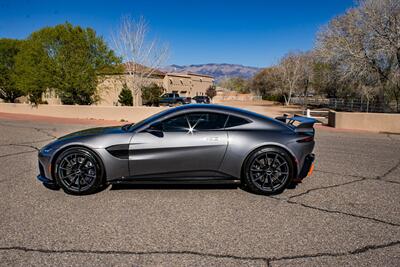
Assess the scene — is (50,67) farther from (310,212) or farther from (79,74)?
(310,212)

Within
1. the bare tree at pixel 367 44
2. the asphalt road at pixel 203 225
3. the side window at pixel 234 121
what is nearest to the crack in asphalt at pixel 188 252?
the asphalt road at pixel 203 225

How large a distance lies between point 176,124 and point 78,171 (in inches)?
64.3

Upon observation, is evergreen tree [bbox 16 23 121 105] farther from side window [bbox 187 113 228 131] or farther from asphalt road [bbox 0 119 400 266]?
side window [bbox 187 113 228 131]

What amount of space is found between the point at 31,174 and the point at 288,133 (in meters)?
4.81

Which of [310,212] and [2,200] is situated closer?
[310,212]

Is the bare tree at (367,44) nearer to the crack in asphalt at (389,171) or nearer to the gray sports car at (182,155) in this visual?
the crack in asphalt at (389,171)

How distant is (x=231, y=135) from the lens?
13.1 ft

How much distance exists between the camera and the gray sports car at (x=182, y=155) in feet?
12.8

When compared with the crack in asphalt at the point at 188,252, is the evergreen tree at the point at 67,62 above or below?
above

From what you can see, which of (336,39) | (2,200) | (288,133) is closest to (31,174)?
(2,200)

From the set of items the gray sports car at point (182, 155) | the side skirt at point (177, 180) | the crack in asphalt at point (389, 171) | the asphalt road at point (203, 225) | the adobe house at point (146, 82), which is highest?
the adobe house at point (146, 82)

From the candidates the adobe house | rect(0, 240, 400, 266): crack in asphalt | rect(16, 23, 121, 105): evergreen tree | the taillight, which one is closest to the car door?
the taillight

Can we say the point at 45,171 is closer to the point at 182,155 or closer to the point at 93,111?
the point at 182,155

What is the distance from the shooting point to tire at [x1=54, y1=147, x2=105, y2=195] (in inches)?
154
